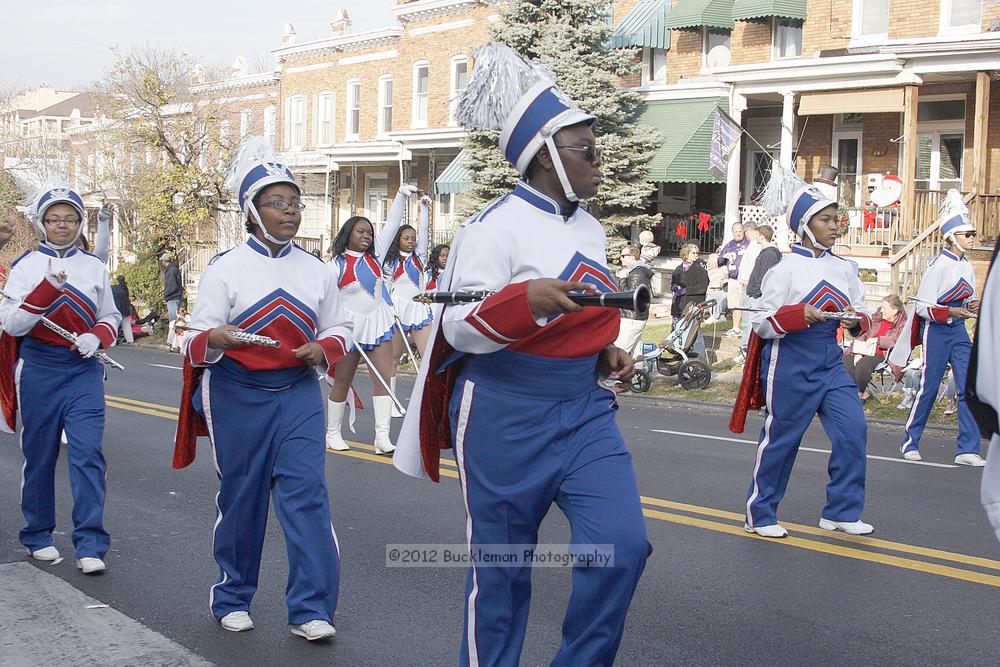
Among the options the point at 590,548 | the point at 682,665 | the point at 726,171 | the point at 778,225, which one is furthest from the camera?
A: the point at 726,171

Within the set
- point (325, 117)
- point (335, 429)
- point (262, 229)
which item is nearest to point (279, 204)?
point (262, 229)

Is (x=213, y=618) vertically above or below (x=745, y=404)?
below

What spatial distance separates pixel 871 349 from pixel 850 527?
25.1 feet

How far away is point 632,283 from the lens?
17516mm

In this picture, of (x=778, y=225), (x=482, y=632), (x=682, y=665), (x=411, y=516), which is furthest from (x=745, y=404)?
(x=778, y=225)

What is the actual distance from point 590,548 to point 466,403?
2.29 ft

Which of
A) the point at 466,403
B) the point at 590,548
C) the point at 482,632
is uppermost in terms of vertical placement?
the point at 466,403

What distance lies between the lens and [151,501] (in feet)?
29.2

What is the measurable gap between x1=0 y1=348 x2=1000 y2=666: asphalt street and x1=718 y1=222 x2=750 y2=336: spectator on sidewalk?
28.2 ft

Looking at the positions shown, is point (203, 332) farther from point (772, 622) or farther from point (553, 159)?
point (772, 622)

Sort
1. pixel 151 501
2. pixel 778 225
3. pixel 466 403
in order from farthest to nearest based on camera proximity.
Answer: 1. pixel 778 225
2. pixel 151 501
3. pixel 466 403

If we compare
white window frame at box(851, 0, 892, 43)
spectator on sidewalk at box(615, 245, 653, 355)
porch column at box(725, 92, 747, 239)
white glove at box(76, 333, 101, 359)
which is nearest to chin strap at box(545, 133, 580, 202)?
white glove at box(76, 333, 101, 359)

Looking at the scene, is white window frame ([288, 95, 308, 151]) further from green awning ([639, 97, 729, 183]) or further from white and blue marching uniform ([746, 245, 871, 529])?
white and blue marching uniform ([746, 245, 871, 529])

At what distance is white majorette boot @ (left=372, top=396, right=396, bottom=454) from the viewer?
1111 cm
